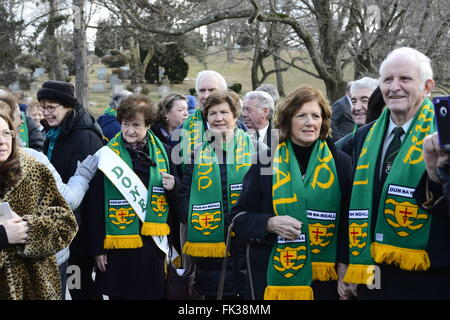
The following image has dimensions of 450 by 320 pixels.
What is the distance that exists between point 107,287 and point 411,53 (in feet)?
9.61

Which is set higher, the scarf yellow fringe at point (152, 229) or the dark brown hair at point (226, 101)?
the dark brown hair at point (226, 101)

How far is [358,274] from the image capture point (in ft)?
10.6

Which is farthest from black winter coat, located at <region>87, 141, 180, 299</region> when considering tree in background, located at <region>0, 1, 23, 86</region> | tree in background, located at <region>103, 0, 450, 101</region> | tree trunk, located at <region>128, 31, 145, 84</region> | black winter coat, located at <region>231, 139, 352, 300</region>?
tree trunk, located at <region>128, 31, 145, 84</region>

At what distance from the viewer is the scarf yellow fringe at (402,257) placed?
3.00 m

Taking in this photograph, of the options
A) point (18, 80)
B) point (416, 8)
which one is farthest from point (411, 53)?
point (18, 80)

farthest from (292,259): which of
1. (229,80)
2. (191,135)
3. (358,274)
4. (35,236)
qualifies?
(229,80)

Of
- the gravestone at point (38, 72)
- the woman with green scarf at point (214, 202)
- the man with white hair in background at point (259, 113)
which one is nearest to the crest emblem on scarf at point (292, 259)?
the woman with green scarf at point (214, 202)

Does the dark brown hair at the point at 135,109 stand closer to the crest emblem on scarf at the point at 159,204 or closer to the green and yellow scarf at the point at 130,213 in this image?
the green and yellow scarf at the point at 130,213

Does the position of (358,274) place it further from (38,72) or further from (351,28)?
(38,72)

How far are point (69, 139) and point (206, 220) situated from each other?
4.49 feet

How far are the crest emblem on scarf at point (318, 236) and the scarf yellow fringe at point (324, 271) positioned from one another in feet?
0.29

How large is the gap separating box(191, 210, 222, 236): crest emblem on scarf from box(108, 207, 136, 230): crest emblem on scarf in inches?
20.7
